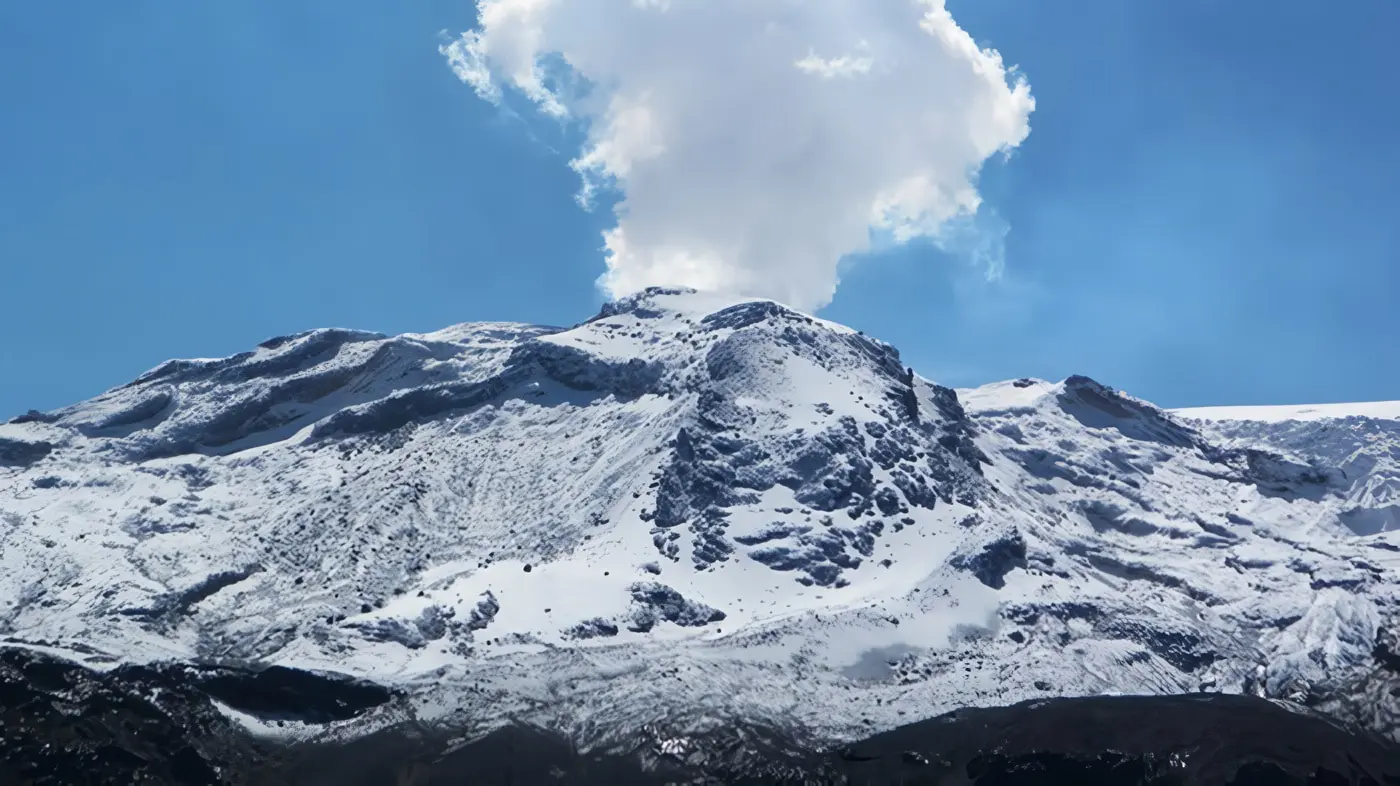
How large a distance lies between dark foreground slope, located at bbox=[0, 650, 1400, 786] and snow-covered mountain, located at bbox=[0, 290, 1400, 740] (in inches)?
160

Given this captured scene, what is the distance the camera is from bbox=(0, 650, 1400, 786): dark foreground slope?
11138 cm

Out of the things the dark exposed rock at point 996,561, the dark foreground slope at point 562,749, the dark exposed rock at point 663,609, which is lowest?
the dark foreground slope at point 562,749

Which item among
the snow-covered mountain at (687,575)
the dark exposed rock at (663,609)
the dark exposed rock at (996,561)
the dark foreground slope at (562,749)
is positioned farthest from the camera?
the dark exposed rock at (996,561)

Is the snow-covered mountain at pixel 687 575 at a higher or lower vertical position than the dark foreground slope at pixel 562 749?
higher

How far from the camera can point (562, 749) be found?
117 metres

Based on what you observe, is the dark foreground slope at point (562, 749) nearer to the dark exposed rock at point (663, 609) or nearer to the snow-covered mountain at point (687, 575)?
the snow-covered mountain at point (687, 575)

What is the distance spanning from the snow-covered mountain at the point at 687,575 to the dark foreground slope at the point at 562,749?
4071 millimetres

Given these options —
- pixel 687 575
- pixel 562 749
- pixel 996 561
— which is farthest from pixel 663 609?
pixel 996 561

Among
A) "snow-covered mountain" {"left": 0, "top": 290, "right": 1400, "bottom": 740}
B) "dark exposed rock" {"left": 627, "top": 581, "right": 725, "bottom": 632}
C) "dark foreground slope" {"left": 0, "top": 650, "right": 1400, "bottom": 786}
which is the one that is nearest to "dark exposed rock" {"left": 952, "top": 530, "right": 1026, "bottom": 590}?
"snow-covered mountain" {"left": 0, "top": 290, "right": 1400, "bottom": 740}

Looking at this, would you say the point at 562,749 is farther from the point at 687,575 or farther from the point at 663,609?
the point at 687,575

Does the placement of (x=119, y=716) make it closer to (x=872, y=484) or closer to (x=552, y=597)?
(x=552, y=597)

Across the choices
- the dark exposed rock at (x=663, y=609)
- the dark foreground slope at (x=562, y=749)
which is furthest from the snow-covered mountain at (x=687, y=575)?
the dark foreground slope at (x=562, y=749)

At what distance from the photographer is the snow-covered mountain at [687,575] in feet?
435

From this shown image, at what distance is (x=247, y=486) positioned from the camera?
186m
